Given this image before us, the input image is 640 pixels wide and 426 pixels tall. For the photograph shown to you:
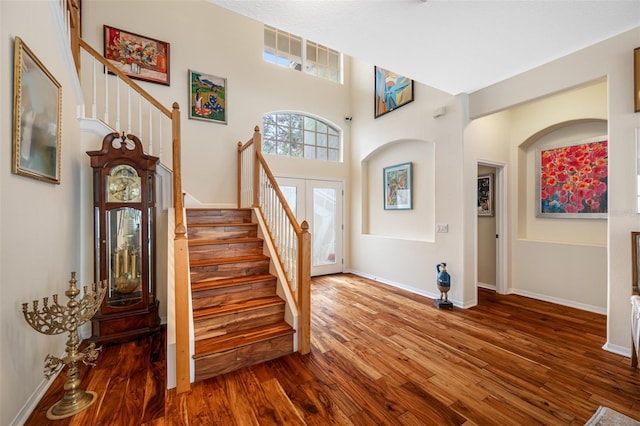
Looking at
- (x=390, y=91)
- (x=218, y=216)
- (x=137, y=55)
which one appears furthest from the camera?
(x=390, y=91)

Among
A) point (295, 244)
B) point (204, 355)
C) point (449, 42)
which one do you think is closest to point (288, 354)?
point (204, 355)

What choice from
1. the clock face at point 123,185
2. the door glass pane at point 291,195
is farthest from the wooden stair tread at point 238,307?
the door glass pane at point 291,195

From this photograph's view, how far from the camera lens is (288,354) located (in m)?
2.44

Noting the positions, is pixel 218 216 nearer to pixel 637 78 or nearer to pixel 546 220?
pixel 637 78

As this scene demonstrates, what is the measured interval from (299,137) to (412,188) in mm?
2363

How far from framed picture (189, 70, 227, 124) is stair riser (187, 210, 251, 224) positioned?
5.80ft

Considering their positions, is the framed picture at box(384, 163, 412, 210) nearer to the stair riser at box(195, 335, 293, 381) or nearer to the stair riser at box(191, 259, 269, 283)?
the stair riser at box(191, 259, 269, 283)

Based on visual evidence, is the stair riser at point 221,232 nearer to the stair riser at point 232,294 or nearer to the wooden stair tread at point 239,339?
the stair riser at point 232,294

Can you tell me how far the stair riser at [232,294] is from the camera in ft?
8.14

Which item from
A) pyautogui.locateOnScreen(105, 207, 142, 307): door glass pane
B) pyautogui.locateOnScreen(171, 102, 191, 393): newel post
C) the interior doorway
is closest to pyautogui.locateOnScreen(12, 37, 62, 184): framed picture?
pyautogui.locateOnScreen(105, 207, 142, 307): door glass pane

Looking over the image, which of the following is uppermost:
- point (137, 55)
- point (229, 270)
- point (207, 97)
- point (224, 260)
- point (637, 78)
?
point (137, 55)

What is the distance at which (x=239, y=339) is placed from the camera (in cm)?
228

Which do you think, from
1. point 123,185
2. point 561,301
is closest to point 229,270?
point 123,185

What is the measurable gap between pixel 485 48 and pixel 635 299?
101 inches
